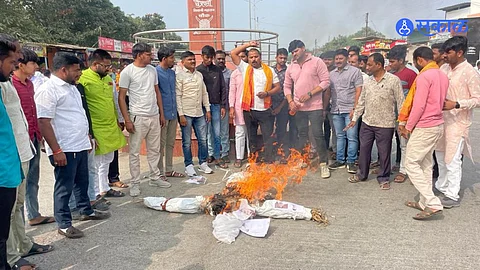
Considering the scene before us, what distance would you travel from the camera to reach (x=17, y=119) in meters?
2.74

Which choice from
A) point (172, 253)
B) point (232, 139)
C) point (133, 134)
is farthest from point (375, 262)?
point (232, 139)

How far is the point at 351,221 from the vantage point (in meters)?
3.85

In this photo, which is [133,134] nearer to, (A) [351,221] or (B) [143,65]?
(B) [143,65]

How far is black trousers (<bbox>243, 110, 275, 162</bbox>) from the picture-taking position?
19.2 ft

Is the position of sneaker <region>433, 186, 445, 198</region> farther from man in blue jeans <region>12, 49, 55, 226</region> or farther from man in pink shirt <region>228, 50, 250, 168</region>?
man in blue jeans <region>12, 49, 55, 226</region>

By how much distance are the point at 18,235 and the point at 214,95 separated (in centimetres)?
363

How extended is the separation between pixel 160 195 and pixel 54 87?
2.05 meters

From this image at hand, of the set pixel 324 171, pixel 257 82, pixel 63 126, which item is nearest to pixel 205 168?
pixel 257 82

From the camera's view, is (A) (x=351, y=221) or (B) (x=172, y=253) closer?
(B) (x=172, y=253)

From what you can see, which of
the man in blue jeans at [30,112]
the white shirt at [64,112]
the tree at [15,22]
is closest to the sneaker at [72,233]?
the man in blue jeans at [30,112]

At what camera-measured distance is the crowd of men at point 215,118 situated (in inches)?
132

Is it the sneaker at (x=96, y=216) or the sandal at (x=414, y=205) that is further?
the sandal at (x=414, y=205)

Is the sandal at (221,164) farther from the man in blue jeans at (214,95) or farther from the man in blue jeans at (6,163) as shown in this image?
the man in blue jeans at (6,163)

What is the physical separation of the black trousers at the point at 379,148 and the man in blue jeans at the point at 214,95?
2305mm
